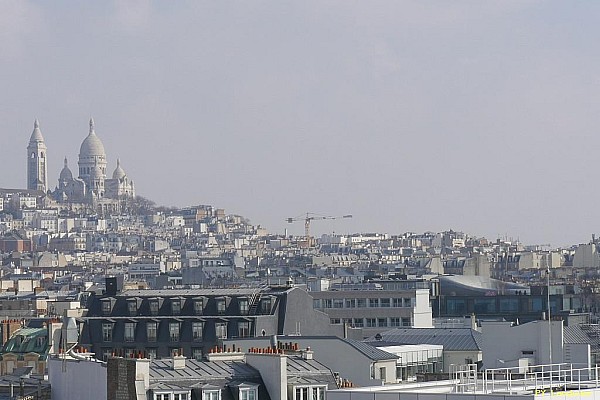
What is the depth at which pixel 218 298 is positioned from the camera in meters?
48.4

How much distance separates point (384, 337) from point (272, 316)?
266 cm

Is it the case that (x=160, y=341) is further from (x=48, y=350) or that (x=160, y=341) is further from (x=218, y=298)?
(x=48, y=350)

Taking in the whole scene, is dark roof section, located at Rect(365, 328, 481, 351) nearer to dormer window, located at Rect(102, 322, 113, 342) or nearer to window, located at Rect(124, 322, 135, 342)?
window, located at Rect(124, 322, 135, 342)

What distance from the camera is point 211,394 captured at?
2630 cm

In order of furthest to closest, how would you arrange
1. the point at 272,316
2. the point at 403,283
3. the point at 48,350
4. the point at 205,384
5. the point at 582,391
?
1. the point at 403,283
2. the point at 48,350
3. the point at 272,316
4. the point at 205,384
5. the point at 582,391

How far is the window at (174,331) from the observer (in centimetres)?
4734

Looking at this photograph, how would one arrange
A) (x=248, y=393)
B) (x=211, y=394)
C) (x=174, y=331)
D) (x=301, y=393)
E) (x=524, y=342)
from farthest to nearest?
(x=174, y=331)
(x=524, y=342)
(x=301, y=393)
(x=248, y=393)
(x=211, y=394)

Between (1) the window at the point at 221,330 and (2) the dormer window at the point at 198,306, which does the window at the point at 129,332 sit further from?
(1) the window at the point at 221,330

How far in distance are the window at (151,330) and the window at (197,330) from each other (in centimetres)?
91

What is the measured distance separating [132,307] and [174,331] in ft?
6.64

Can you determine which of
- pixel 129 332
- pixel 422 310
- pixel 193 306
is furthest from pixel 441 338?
pixel 422 310

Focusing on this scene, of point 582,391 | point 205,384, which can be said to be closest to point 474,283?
point 205,384

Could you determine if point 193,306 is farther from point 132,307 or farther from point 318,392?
point 318,392

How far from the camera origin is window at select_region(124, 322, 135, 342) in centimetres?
4775
